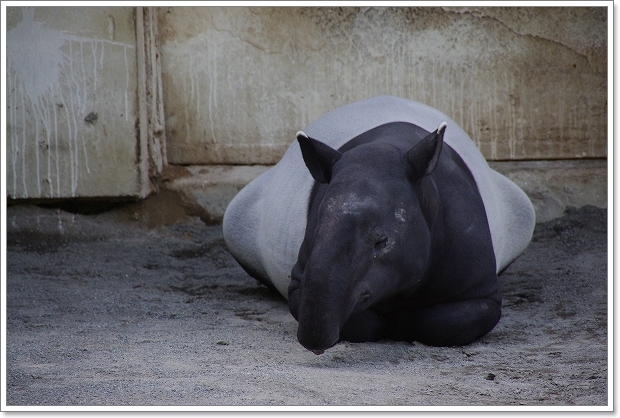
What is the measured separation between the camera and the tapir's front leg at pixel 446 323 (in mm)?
3734

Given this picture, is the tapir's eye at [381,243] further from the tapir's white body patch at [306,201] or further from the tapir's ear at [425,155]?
the tapir's white body patch at [306,201]

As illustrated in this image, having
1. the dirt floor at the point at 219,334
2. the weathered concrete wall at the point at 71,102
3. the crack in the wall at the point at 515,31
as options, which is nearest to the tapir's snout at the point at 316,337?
the dirt floor at the point at 219,334

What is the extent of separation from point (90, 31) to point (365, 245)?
10.6 ft

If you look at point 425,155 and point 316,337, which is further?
point 425,155

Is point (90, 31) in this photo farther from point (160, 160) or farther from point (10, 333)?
point (10, 333)

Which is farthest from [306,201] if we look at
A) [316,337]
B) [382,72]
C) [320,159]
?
[382,72]

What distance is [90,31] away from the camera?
5754 mm

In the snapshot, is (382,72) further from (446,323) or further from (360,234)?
(360,234)

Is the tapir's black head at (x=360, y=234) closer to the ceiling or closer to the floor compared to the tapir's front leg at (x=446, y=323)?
closer to the ceiling

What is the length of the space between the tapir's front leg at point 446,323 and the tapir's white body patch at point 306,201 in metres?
0.51

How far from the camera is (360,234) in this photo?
10.7 ft

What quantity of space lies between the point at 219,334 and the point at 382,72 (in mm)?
2783

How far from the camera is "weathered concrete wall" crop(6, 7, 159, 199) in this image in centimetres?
569

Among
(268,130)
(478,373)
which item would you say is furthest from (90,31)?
(478,373)
